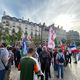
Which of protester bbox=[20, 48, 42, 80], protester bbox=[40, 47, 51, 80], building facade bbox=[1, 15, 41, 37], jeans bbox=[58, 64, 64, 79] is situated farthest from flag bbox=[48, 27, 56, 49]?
building facade bbox=[1, 15, 41, 37]

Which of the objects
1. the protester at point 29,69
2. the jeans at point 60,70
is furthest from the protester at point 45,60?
the protester at point 29,69

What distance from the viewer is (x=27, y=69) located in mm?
4734

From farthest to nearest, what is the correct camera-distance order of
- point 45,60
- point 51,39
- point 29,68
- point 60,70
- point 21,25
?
point 21,25, point 51,39, point 60,70, point 45,60, point 29,68

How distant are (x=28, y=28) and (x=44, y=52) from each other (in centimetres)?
9612

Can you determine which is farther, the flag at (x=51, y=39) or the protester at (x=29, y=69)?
the flag at (x=51, y=39)

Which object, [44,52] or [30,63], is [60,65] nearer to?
[44,52]

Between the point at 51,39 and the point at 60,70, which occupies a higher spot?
the point at 51,39

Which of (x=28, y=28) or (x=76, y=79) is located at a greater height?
(x=28, y=28)

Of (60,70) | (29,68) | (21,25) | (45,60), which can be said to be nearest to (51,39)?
(60,70)

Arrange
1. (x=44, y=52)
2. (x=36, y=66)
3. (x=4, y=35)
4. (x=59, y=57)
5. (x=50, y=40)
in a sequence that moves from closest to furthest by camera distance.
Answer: (x=36, y=66) → (x=44, y=52) → (x=59, y=57) → (x=50, y=40) → (x=4, y=35)

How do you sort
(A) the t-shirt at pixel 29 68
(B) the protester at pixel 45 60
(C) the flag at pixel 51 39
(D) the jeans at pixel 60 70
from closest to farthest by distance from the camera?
(A) the t-shirt at pixel 29 68 → (B) the protester at pixel 45 60 → (D) the jeans at pixel 60 70 → (C) the flag at pixel 51 39

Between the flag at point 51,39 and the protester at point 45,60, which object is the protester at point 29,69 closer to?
the protester at point 45,60

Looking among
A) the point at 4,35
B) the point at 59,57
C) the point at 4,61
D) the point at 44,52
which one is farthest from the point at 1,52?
the point at 4,35

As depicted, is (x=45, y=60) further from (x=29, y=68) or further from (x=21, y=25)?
(x=21, y=25)
